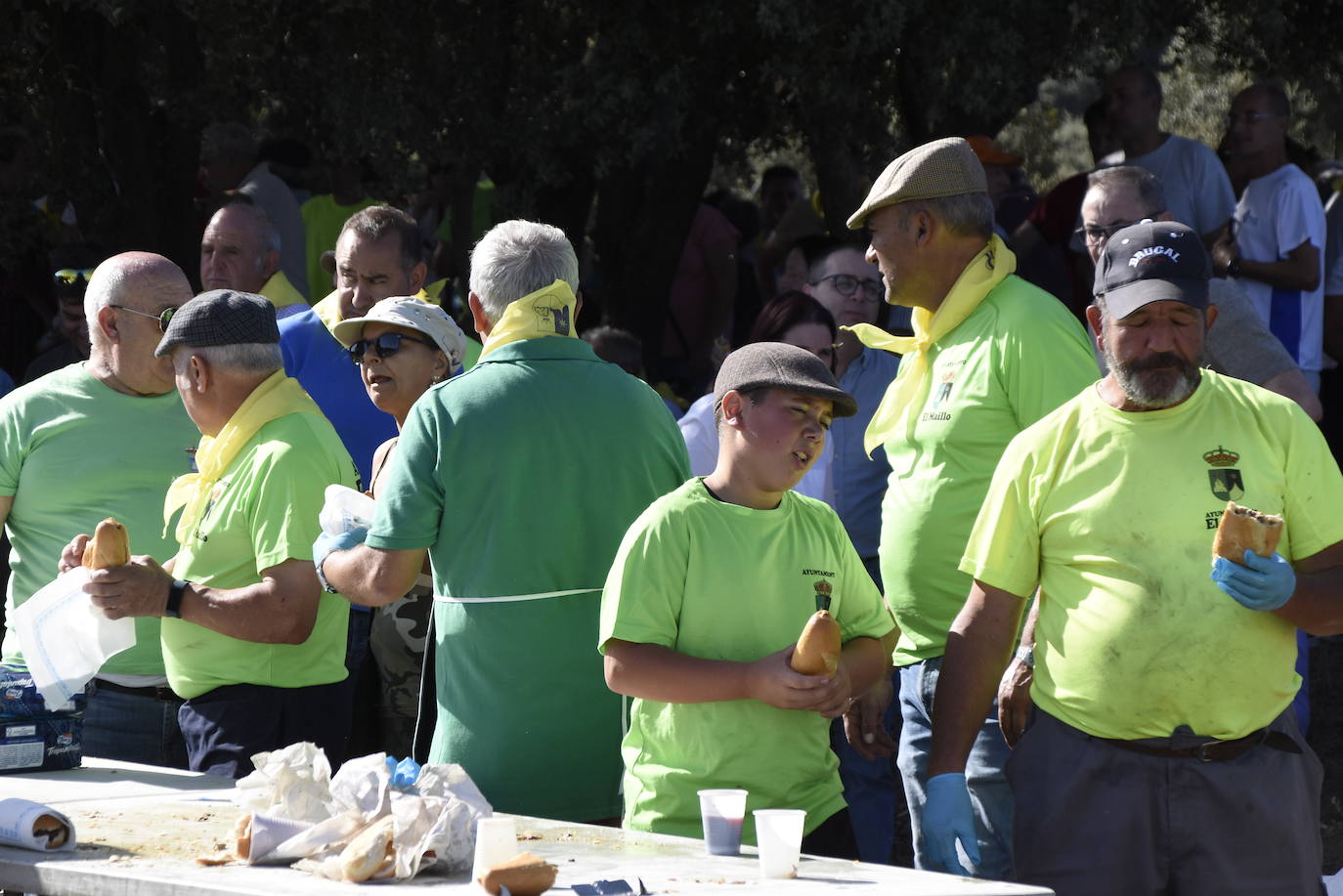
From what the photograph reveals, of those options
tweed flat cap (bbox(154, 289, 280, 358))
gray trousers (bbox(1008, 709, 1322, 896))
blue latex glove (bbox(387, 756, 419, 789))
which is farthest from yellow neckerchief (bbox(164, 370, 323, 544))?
gray trousers (bbox(1008, 709, 1322, 896))

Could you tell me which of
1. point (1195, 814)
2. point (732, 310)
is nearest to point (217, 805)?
point (1195, 814)

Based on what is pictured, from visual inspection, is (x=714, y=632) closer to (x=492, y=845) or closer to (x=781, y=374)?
(x=781, y=374)

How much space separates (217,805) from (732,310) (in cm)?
756

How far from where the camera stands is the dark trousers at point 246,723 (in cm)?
471

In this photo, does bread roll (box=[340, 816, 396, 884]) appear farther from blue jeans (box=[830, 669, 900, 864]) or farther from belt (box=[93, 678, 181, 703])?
blue jeans (box=[830, 669, 900, 864])

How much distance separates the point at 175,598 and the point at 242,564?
200 mm

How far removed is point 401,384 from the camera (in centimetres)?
529

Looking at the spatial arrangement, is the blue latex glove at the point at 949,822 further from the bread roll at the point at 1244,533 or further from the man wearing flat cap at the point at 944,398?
the bread roll at the point at 1244,533

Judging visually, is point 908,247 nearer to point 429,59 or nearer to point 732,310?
point 429,59

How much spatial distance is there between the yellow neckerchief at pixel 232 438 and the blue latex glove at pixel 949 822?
78.2 inches

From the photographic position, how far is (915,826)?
180 inches

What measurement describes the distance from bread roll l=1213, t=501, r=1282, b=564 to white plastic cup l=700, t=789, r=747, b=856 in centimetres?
104

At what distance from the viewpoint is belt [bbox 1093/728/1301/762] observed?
3.72 metres

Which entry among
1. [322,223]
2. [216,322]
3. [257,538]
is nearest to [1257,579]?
[257,538]
